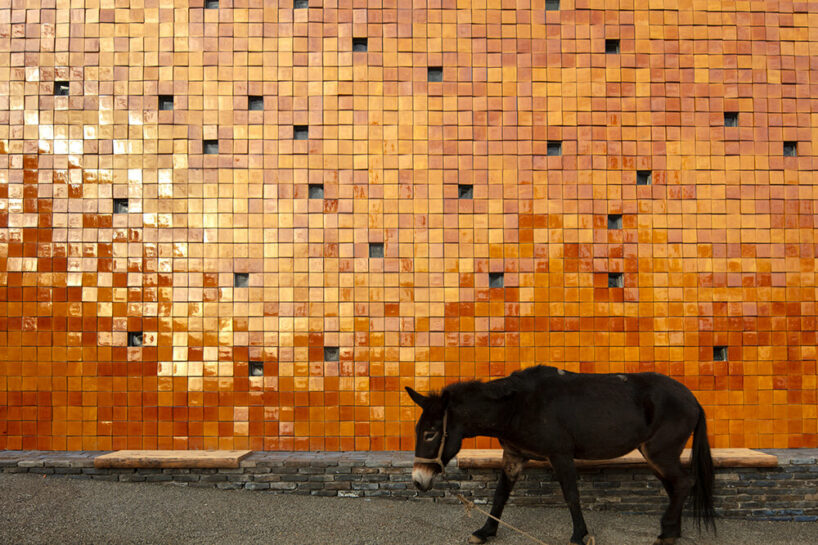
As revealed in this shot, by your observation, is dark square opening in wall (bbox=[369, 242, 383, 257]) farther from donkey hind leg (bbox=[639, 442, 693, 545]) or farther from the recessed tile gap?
donkey hind leg (bbox=[639, 442, 693, 545])

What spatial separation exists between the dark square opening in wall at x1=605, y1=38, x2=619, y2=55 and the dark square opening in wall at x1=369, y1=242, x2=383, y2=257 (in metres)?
3.09

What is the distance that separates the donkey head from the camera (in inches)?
134

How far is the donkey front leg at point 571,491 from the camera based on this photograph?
11.5 ft

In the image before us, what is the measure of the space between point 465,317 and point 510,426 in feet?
5.47

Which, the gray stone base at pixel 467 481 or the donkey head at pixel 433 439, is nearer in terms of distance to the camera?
the donkey head at pixel 433 439

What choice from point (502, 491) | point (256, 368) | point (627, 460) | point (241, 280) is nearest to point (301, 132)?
point (241, 280)

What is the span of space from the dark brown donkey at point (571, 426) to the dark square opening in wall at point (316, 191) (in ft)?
8.44

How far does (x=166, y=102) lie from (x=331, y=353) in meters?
3.08

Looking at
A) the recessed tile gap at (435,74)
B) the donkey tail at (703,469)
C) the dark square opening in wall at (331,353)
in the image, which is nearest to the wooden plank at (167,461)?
the dark square opening in wall at (331,353)

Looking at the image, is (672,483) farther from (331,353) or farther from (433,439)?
(331,353)

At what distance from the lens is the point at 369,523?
4016 millimetres

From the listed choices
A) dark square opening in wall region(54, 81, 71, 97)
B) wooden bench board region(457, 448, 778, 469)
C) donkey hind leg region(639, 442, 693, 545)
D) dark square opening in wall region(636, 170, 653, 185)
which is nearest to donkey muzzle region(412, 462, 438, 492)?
wooden bench board region(457, 448, 778, 469)

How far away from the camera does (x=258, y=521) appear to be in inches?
156

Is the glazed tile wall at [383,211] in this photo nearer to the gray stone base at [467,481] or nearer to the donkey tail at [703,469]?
the gray stone base at [467,481]
